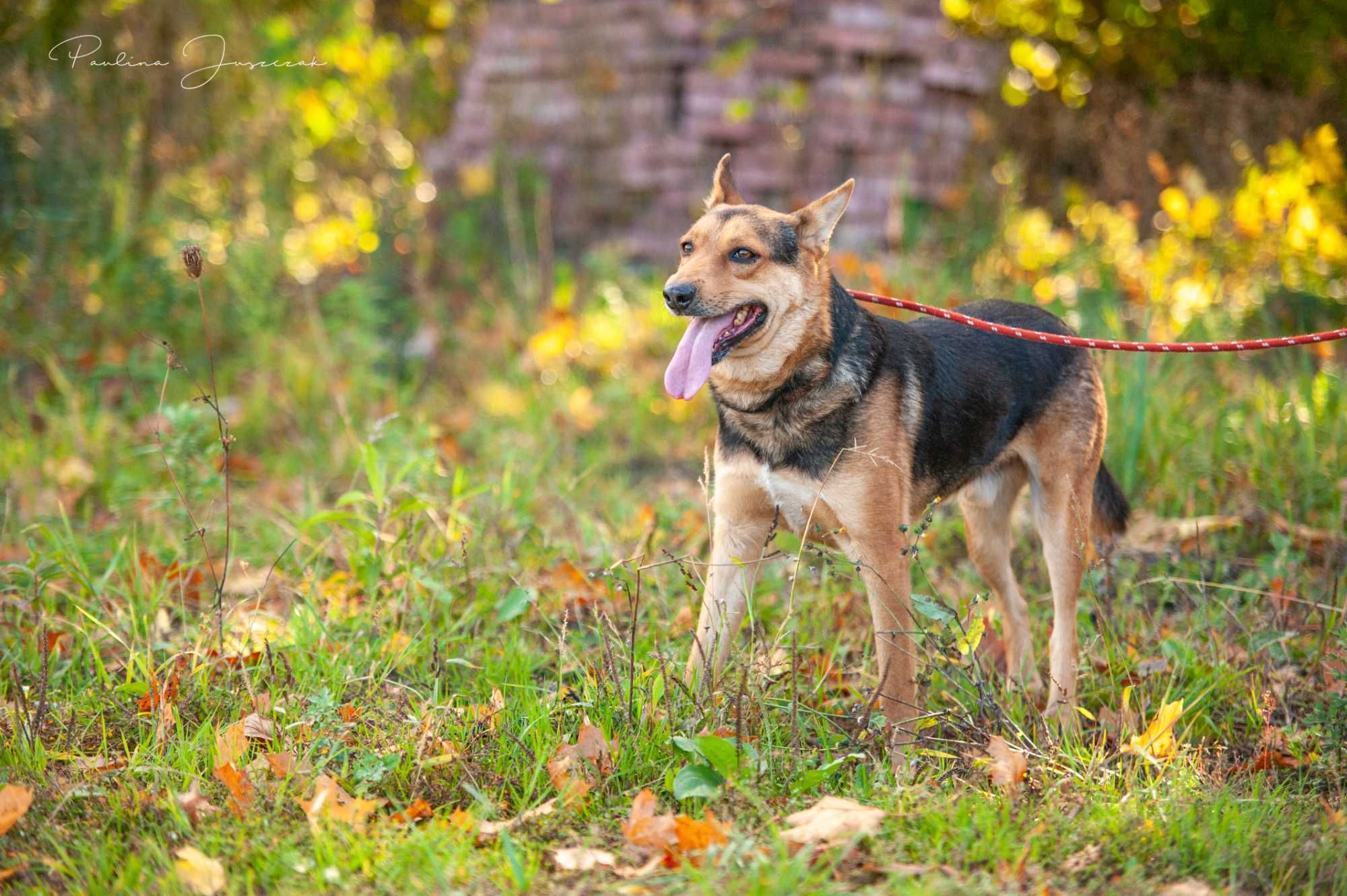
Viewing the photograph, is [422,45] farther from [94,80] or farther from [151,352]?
[151,352]

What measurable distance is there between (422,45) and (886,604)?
857 cm

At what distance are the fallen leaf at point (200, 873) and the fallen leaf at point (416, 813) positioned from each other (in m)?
0.46

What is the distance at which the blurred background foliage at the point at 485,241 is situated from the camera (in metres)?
6.56

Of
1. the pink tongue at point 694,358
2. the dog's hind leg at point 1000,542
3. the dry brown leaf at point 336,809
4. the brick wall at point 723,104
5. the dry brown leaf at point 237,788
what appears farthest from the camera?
the brick wall at point 723,104

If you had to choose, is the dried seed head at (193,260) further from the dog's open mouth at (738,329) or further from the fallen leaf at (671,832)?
the fallen leaf at (671,832)

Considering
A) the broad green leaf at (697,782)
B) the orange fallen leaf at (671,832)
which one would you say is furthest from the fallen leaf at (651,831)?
the broad green leaf at (697,782)

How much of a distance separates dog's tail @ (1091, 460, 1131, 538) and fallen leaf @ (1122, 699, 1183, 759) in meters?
1.20

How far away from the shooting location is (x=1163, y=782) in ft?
10.4

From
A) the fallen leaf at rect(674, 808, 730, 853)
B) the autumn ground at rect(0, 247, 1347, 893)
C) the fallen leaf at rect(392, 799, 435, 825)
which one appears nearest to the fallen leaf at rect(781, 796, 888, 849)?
the autumn ground at rect(0, 247, 1347, 893)

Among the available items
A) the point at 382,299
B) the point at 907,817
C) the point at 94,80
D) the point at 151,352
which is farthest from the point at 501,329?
the point at 907,817

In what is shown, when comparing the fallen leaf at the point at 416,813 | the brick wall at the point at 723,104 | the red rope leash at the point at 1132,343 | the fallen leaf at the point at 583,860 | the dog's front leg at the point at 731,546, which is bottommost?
the fallen leaf at the point at 416,813

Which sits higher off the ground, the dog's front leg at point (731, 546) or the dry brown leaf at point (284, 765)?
the dog's front leg at point (731, 546)

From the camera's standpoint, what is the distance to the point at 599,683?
12.0ft

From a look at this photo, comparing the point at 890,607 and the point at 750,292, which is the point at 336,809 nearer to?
the point at 890,607
